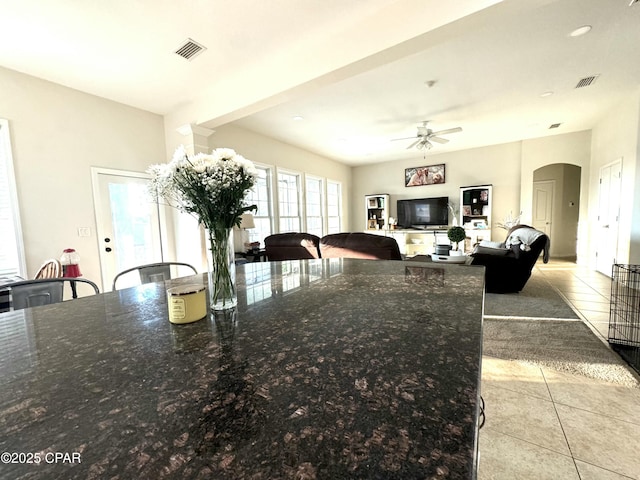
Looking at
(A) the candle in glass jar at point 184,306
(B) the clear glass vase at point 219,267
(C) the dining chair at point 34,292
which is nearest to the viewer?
(A) the candle in glass jar at point 184,306

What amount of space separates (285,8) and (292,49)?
581mm

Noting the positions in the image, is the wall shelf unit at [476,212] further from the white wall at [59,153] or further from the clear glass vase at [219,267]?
the white wall at [59,153]

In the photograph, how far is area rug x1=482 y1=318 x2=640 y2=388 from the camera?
1930 mm

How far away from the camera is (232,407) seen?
0.47m

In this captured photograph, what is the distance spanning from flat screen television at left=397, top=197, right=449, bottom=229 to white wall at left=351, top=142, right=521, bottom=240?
0.87 ft

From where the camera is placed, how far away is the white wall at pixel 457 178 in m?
6.57

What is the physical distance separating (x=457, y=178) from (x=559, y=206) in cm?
261

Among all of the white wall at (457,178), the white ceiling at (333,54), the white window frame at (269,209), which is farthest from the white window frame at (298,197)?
the white wall at (457,178)

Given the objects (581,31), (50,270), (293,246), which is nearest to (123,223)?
(50,270)

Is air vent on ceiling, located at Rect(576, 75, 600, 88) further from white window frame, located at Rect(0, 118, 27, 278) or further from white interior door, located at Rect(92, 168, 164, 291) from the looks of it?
white window frame, located at Rect(0, 118, 27, 278)

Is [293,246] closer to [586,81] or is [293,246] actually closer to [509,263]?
[509,263]

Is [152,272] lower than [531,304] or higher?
higher

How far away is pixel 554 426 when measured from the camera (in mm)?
1461

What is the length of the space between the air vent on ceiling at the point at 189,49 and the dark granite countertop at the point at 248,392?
101 inches
